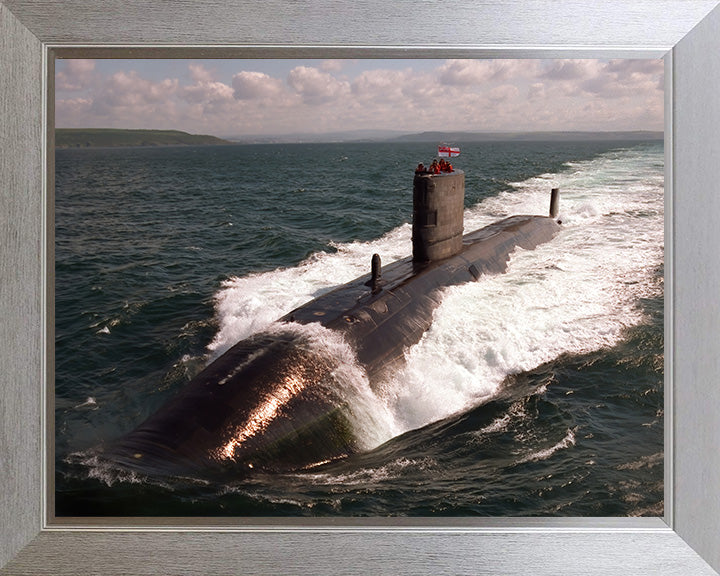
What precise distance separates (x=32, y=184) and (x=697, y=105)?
4.40m

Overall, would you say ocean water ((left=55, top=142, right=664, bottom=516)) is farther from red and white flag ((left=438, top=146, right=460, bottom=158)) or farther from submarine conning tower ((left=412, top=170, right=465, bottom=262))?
submarine conning tower ((left=412, top=170, right=465, bottom=262))

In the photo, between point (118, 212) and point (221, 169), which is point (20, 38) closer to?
point (118, 212)

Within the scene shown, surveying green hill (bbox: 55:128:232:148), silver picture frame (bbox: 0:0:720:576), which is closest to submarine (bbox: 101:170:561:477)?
silver picture frame (bbox: 0:0:720:576)

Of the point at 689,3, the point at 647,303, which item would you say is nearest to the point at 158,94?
the point at 689,3

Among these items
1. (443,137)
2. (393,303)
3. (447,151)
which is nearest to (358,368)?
(393,303)

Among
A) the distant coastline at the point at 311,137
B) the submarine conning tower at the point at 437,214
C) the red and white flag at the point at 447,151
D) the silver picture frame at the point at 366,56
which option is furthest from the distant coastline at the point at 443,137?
the submarine conning tower at the point at 437,214

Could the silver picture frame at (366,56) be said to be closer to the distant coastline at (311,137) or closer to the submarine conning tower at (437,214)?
the distant coastline at (311,137)

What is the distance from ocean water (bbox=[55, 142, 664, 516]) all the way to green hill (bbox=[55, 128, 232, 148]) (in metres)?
0.12

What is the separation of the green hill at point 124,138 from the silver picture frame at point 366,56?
9.8 inches

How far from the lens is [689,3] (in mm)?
4820

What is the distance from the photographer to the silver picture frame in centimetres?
472

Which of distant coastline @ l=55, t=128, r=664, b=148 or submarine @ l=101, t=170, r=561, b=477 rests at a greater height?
distant coastline @ l=55, t=128, r=664, b=148

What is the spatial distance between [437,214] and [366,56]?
5.06 metres

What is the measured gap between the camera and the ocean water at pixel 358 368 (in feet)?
16.5
